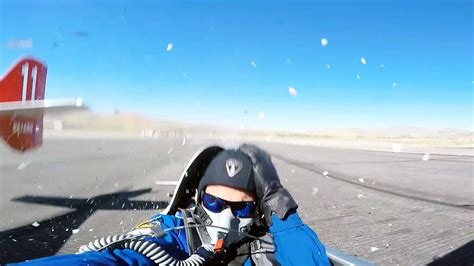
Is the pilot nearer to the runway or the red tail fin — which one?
the runway

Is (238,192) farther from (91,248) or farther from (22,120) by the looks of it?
(22,120)

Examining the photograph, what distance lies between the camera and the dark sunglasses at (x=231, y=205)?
6.04ft

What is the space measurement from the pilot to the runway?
0.13 m

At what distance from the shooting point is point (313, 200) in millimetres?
7184

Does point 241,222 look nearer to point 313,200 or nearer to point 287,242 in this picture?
point 287,242

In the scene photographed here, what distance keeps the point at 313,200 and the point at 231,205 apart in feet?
18.2

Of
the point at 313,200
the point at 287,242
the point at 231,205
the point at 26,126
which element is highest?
the point at 26,126

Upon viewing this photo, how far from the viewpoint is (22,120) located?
12.4 ft

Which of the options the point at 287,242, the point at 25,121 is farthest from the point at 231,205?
the point at 25,121

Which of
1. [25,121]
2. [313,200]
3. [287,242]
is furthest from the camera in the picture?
[313,200]

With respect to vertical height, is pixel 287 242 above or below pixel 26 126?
below

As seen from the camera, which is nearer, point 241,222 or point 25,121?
point 241,222

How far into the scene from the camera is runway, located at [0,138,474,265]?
14.1ft

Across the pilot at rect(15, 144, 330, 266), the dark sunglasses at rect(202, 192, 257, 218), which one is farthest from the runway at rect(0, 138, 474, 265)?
the dark sunglasses at rect(202, 192, 257, 218)
